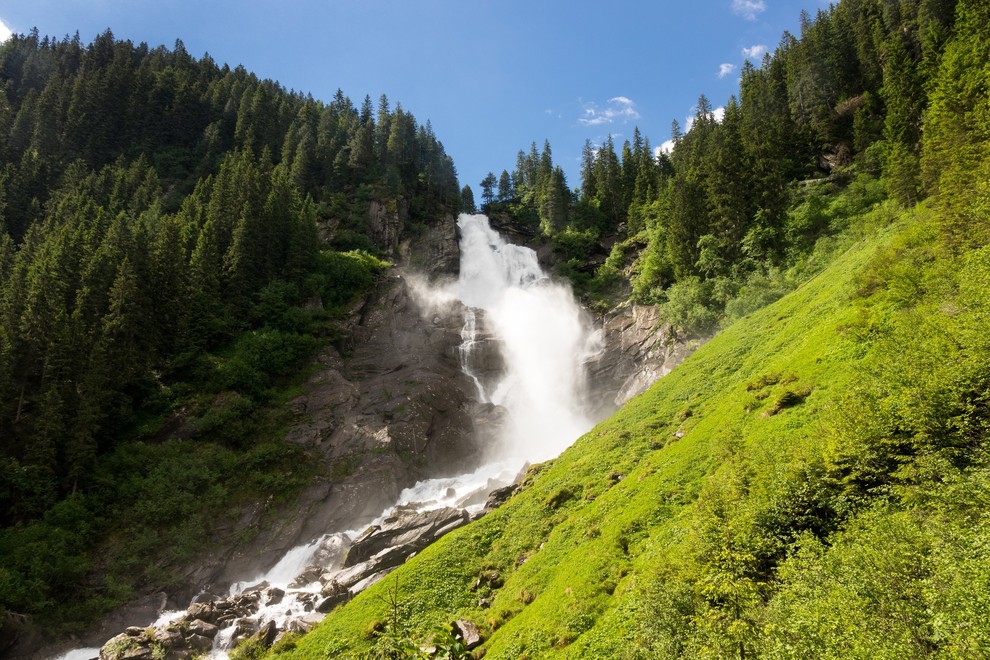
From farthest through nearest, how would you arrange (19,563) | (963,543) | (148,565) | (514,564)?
(148,565) < (19,563) < (514,564) < (963,543)

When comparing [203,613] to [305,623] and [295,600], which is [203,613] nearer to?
[295,600]

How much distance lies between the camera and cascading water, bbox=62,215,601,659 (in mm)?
30984

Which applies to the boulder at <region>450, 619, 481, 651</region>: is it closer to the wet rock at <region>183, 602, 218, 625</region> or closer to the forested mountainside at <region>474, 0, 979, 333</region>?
the wet rock at <region>183, 602, 218, 625</region>

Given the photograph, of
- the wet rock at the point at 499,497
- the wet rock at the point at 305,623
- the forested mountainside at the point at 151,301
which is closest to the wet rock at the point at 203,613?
the wet rock at the point at 305,623

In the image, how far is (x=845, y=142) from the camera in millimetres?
59562

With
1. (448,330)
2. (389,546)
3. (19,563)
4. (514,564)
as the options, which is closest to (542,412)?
(448,330)

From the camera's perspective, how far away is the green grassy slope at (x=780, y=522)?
352 inches

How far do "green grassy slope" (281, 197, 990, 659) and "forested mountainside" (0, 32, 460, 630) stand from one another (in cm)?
2074

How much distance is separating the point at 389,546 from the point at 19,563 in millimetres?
21433

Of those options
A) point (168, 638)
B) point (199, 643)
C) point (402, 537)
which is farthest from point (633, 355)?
point (168, 638)

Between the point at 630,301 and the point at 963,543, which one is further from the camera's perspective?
the point at 630,301

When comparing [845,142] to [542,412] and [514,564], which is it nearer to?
[542,412]

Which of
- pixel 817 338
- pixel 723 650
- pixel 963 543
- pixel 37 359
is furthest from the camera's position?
pixel 37 359

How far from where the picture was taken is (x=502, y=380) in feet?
189
